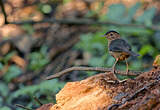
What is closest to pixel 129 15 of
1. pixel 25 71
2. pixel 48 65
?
pixel 48 65

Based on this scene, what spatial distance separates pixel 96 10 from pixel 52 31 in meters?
1.80

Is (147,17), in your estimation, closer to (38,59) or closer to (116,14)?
(116,14)

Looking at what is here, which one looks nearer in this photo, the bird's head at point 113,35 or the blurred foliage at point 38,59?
the bird's head at point 113,35

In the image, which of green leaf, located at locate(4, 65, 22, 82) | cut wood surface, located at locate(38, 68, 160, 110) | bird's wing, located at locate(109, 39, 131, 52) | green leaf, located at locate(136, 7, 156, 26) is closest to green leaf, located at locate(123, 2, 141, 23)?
green leaf, located at locate(136, 7, 156, 26)

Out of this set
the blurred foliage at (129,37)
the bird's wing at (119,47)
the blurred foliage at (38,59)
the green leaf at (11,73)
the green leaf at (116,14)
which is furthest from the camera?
the green leaf at (116,14)

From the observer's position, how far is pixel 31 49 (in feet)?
29.8

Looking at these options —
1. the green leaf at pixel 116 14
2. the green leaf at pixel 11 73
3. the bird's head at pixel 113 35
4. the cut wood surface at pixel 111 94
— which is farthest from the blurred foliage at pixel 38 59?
the cut wood surface at pixel 111 94

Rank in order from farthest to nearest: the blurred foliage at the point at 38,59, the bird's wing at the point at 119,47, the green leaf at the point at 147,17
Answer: the green leaf at the point at 147,17 < the blurred foliage at the point at 38,59 < the bird's wing at the point at 119,47

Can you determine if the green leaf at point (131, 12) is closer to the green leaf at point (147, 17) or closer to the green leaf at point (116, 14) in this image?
the green leaf at point (116, 14)

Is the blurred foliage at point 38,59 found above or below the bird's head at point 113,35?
below

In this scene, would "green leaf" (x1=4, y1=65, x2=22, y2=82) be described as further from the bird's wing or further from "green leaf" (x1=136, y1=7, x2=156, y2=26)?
the bird's wing

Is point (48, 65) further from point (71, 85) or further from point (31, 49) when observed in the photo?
point (71, 85)

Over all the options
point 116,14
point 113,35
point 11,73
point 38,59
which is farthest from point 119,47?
point 116,14

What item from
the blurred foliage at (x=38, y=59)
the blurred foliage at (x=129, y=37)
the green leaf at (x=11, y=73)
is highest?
the blurred foliage at (x=129, y=37)
